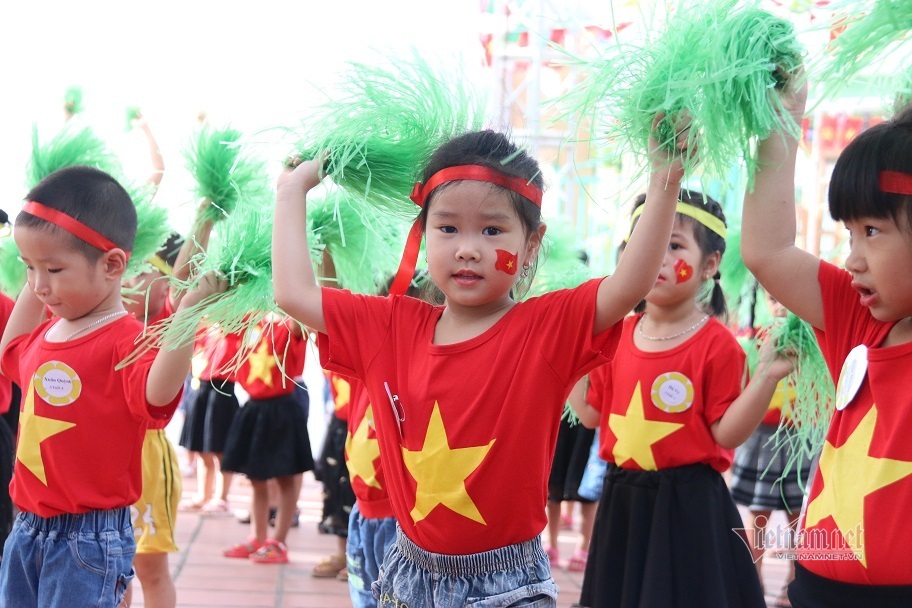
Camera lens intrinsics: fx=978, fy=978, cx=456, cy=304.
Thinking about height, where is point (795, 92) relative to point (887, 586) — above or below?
above

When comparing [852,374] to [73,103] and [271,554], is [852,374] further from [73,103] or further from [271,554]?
[271,554]

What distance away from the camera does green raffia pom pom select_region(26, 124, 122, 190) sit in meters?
3.06

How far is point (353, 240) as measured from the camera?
9.08 feet

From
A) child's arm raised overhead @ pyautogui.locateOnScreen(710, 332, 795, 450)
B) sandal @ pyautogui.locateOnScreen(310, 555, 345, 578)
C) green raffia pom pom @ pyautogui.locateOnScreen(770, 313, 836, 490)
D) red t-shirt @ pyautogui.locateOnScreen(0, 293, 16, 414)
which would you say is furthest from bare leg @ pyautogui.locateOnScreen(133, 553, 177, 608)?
green raffia pom pom @ pyautogui.locateOnScreen(770, 313, 836, 490)

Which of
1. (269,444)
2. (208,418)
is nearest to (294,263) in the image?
(269,444)

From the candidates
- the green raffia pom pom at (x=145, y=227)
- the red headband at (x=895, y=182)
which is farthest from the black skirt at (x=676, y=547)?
the green raffia pom pom at (x=145, y=227)

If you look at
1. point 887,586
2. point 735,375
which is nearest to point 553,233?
point 735,375

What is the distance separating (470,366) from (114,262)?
1.22 metres

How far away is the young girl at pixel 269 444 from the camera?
4906 millimetres

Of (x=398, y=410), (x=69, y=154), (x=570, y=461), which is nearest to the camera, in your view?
(x=398, y=410)

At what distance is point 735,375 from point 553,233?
1.47 metres

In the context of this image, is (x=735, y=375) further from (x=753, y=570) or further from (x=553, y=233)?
(x=553, y=233)

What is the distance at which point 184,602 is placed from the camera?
4.02 m

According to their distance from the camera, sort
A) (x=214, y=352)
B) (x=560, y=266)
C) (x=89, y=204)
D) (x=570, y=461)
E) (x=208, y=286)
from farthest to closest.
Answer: (x=570, y=461), (x=214, y=352), (x=560, y=266), (x=89, y=204), (x=208, y=286)
